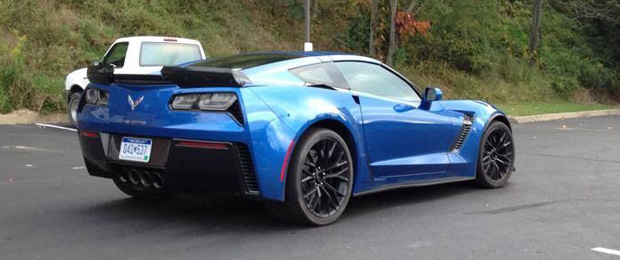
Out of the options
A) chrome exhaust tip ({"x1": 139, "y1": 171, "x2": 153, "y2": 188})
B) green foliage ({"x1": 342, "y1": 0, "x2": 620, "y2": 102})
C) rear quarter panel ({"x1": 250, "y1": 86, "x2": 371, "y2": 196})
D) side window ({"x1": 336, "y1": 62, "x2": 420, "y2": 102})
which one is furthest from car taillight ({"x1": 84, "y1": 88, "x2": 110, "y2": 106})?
green foliage ({"x1": 342, "y1": 0, "x2": 620, "y2": 102})

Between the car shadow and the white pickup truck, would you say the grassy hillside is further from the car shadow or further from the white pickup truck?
the car shadow

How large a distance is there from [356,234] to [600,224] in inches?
83.1

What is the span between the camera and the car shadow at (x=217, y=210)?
5.39 meters

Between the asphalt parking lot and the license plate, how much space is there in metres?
0.55

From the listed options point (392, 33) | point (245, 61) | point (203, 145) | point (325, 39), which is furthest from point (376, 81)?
point (325, 39)

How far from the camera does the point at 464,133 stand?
6.79 metres

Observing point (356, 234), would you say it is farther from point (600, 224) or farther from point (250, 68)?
point (600, 224)

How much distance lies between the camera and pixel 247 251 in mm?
4617

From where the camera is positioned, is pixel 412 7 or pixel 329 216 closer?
pixel 329 216

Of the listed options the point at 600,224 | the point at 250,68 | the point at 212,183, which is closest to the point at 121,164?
the point at 212,183

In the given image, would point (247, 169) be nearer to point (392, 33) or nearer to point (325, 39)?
point (392, 33)

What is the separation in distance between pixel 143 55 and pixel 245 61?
7319mm

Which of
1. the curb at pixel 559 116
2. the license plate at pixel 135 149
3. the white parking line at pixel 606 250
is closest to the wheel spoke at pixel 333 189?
the license plate at pixel 135 149

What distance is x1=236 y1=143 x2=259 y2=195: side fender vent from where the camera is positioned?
4754 mm
